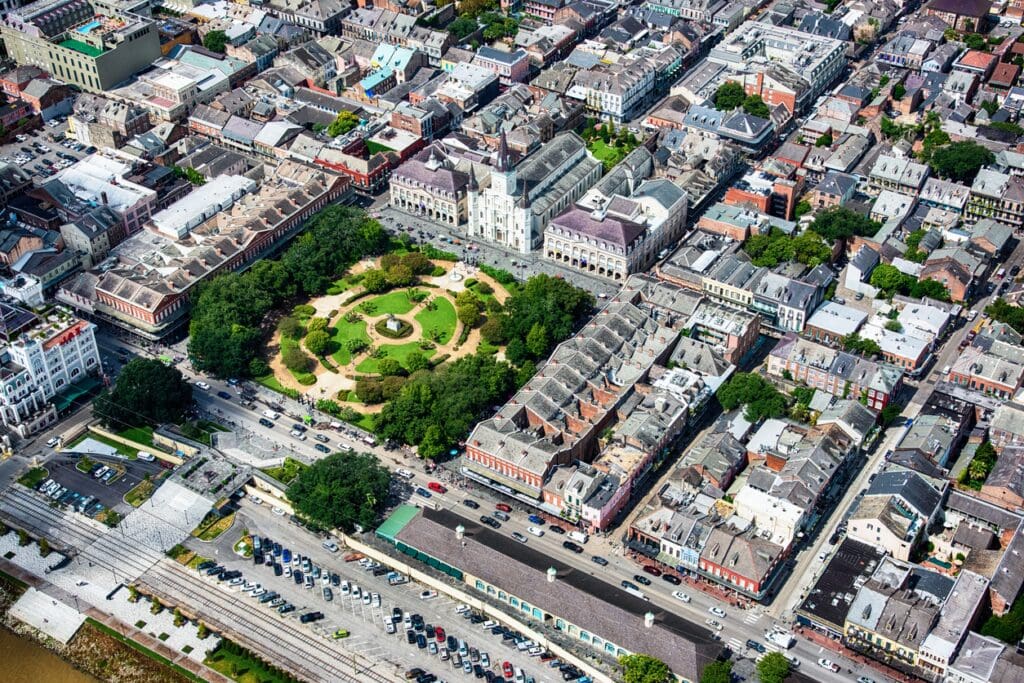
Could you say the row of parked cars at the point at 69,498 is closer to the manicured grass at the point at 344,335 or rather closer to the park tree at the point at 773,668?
the manicured grass at the point at 344,335

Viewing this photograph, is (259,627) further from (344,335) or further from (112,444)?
(344,335)

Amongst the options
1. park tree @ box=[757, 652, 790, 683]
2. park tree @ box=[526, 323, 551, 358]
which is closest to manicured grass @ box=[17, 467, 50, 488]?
park tree @ box=[526, 323, 551, 358]

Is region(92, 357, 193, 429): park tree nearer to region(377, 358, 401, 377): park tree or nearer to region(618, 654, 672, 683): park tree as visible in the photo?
region(377, 358, 401, 377): park tree

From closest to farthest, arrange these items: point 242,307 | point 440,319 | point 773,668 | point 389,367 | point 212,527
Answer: point 773,668, point 212,527, point 389,367, point 242,307, point 440,319

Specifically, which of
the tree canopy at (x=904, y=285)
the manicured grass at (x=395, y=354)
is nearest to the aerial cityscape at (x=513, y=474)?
the tree canopy at (x=904, y=285)

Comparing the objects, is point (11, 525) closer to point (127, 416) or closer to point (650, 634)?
point (127, 416)

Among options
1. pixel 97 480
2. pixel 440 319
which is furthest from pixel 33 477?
pixel 440 319
